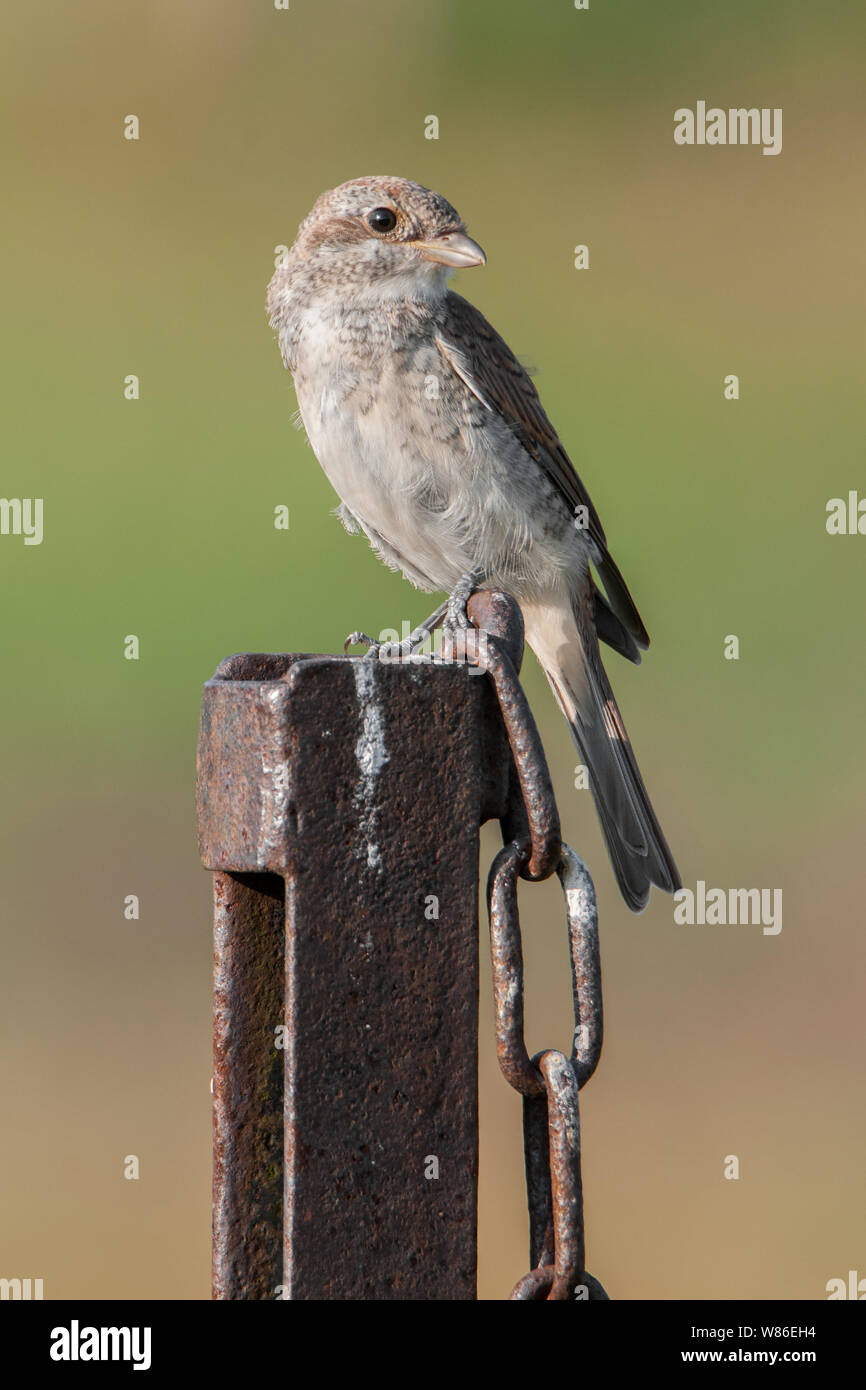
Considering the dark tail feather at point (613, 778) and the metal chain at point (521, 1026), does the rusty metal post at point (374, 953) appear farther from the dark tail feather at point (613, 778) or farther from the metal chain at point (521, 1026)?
the dark tail feather at point (613, 778)

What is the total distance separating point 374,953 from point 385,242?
2.36 metres

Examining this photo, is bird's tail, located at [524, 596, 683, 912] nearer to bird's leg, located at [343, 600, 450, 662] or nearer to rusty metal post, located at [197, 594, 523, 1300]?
bird's leg, located at [343, 600, 450, 662]

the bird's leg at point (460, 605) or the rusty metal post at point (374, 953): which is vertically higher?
the bird's leg at point (460, 605)

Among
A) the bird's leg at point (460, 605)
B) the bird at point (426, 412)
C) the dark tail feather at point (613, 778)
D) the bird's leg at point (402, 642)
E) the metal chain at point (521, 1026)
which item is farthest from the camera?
the bird at point (426, 412)

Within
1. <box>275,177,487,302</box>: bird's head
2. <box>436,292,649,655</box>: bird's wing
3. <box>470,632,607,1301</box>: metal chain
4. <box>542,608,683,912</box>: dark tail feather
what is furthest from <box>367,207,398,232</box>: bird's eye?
<box>470,632,607,1301</box>: metal chain

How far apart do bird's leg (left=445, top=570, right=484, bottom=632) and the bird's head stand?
0.73 meters

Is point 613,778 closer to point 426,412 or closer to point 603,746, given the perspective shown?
point 603,746

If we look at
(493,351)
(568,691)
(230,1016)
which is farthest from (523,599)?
(230,1016)

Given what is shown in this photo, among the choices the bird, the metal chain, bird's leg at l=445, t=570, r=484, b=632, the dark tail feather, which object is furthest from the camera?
the bird

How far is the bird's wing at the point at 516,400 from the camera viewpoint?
3434 millimetres

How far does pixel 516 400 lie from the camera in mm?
3635

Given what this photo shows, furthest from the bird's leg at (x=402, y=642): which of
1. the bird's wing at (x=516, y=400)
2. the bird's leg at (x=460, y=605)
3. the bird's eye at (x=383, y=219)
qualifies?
the bird's eye at (x=383, y=219)

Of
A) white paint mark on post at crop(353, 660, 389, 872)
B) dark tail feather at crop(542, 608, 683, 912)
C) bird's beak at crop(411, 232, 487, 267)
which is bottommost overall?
white paint mark on post at crop(353, 660, 389, 872)

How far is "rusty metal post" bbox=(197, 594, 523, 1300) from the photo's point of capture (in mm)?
1448
